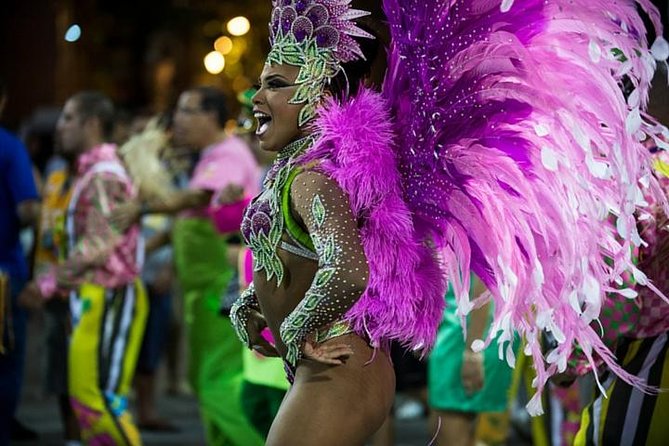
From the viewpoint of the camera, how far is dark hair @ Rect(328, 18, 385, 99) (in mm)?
4270

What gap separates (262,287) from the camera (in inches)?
166

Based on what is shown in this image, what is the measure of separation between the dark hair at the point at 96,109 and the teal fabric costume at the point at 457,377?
218cm

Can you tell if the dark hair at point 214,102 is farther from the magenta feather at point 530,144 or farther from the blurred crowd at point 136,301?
the magenta feather at point 530,144

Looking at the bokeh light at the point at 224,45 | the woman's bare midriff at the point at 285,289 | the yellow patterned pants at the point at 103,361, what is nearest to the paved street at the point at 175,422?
the yellow patterned pants at the point at 103,361

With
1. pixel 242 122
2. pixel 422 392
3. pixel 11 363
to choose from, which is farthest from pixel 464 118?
pixel 422 392

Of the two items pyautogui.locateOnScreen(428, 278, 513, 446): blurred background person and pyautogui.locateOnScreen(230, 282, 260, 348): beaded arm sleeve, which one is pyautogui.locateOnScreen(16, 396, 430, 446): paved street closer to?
pyautogui.locateOnScreen(428, 278, 513, 446): blurred background person

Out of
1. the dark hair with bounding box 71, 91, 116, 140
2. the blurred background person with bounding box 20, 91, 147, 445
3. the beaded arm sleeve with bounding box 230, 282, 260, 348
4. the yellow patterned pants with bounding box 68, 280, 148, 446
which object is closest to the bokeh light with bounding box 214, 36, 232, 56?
the dark hair with bounding box 71, 91, 116, 140

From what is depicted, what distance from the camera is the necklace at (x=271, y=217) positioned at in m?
4.11

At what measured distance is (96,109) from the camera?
24.3ft

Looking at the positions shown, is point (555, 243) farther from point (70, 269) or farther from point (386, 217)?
point (70, 269)

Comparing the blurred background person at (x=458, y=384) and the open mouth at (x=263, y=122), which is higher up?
the open mouth at (x=263, y=122)

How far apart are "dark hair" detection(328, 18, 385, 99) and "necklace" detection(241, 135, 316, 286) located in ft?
0.68

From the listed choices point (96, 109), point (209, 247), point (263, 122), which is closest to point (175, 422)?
point (209, 247)

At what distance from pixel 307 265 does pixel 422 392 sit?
5670 millimetres
